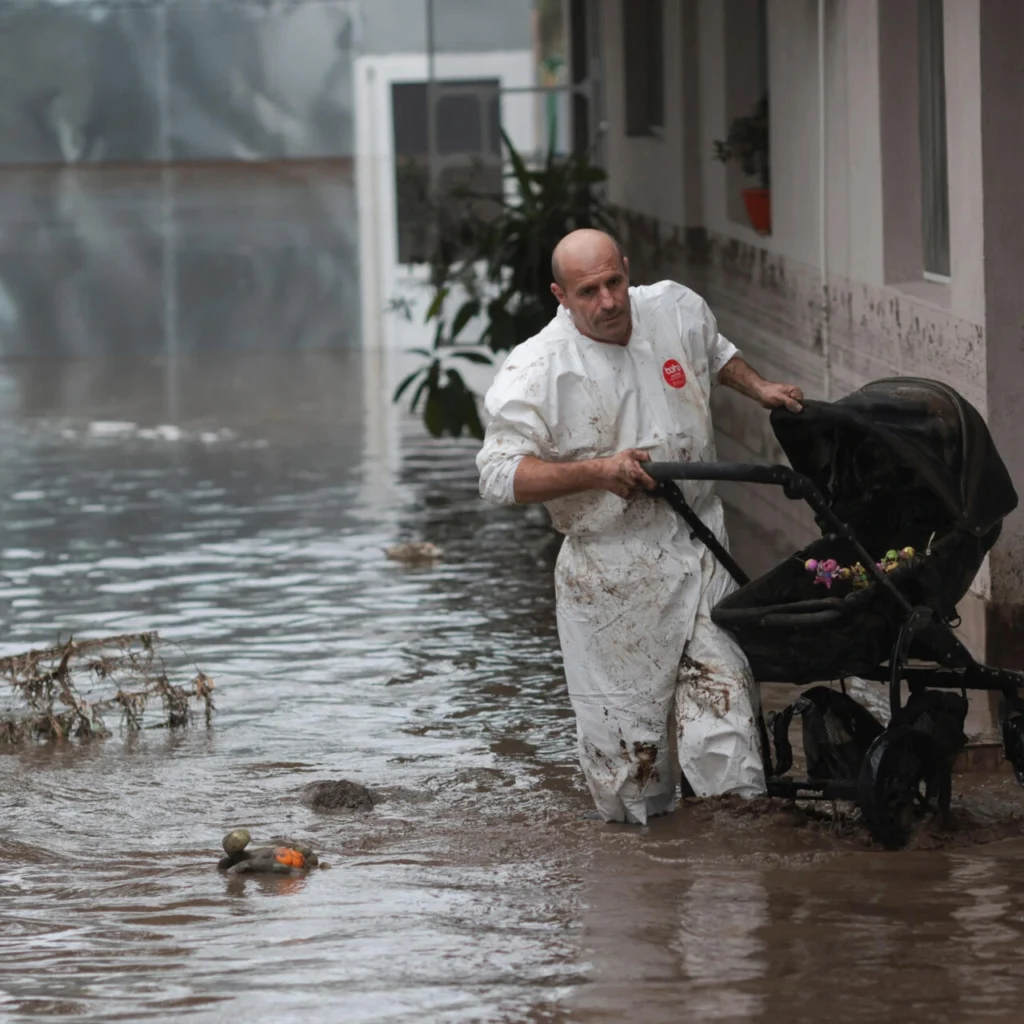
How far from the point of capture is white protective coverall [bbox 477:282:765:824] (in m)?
5.45

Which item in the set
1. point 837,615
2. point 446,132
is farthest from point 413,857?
point 446,132

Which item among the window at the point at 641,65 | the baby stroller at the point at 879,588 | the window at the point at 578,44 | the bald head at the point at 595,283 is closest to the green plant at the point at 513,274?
the window at the point at 641,65

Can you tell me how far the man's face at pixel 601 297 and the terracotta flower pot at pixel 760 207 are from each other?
628 centimetres

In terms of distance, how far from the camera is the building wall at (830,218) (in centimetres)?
786

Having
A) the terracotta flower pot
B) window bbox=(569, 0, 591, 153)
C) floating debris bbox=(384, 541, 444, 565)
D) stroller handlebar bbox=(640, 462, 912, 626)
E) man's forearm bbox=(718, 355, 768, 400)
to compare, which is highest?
window bbox=(569, 0, 591, 153)

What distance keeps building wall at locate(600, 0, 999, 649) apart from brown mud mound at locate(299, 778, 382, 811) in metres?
2.66

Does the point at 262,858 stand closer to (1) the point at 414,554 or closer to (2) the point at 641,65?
(1) the point at 414,554

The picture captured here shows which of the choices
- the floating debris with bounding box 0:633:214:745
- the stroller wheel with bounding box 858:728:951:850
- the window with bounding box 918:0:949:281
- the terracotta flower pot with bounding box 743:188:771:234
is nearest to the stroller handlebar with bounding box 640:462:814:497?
the stroller wheel with bounding box 858:728:951:850

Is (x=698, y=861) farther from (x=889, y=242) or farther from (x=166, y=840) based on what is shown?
(x=889, y=242)

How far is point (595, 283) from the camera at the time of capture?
546 centimetres

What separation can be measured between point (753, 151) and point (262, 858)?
7.55 m

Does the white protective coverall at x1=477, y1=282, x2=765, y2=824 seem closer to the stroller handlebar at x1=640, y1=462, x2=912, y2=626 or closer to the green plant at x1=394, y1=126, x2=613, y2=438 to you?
the stroller handlebar at x1=640, y1=462, x2=912, y2=626

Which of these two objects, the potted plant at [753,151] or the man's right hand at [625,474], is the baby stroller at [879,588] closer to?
the man's right hand at [625,474]

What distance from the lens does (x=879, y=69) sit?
906cm
